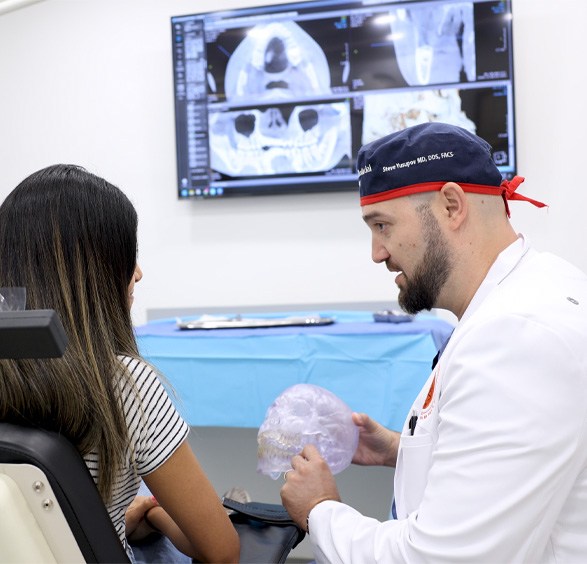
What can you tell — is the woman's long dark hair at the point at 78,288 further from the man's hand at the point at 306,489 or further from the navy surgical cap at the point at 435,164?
the navy surgical cap at the point at 435,164

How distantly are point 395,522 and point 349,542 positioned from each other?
0.08 metres

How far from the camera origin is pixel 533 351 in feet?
2.74

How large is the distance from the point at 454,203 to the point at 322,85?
209 cm

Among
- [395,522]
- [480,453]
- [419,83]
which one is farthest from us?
[419,83]

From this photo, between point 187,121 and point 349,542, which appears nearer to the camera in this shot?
point 349,542

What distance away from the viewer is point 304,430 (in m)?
1.37

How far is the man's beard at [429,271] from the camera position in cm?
116

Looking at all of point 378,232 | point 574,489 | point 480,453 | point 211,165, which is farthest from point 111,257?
point 211,165

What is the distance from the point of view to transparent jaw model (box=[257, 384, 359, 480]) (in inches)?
53.6

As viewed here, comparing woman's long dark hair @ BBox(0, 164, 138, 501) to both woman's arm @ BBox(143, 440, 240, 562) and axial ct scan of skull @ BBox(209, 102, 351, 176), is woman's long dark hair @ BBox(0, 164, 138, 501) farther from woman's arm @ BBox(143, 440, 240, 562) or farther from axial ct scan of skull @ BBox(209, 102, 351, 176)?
axial ct scan of skull @ BBox(209, 102, 351, 176)

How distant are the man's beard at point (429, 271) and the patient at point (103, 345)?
19.2 inches

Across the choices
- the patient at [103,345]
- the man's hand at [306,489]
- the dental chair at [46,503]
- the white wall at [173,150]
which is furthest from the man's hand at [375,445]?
the white wall at [173,150]

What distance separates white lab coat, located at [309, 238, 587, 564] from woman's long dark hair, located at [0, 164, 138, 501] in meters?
0.44

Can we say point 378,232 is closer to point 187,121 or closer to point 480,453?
point 480,453
